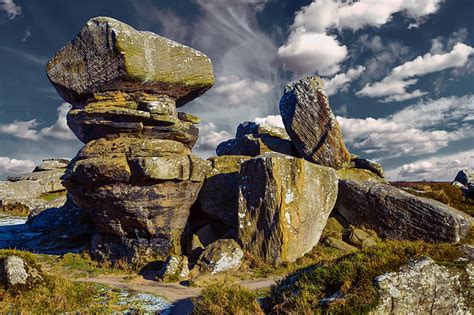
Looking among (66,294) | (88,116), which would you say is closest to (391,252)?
(66,294)

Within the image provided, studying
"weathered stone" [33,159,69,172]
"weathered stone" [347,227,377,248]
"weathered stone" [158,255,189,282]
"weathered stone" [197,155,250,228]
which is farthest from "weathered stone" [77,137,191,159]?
"weathered stone" [33,159,69,172]

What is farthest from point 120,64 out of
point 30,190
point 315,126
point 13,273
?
point 30,190

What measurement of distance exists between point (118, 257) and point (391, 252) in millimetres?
14595

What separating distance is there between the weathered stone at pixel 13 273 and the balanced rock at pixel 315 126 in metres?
17.3

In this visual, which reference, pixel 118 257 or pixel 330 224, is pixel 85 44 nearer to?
pixel 118 257

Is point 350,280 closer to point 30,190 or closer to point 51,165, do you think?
point 30,190

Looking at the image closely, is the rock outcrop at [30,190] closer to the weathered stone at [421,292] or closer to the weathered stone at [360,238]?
the weathered stone at [360,238]

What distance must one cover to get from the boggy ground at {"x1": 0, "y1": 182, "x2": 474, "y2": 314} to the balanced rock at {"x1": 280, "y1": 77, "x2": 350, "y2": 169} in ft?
21.0

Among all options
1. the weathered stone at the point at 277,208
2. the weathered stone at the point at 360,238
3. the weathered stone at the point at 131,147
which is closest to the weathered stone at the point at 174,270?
the weathered stone at the point at 277,208

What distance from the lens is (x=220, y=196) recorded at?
20859 millimetres

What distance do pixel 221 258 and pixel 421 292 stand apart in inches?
399

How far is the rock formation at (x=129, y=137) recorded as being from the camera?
18688mm

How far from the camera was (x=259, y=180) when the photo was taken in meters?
18.2

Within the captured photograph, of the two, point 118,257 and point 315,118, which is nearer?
point 118,257
